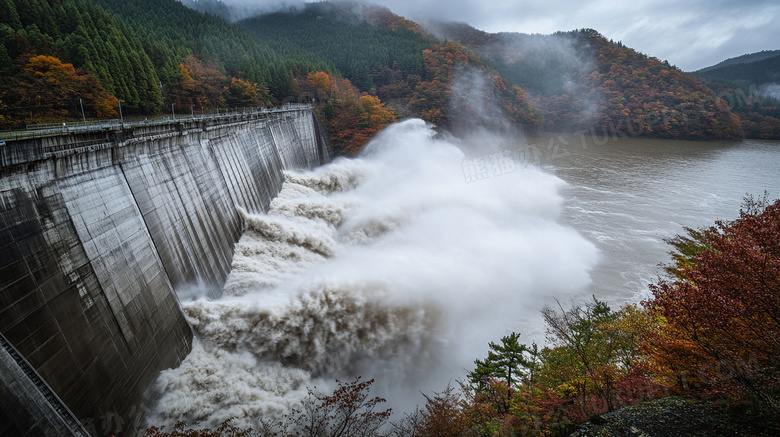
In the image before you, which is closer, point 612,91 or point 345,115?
point 345,115

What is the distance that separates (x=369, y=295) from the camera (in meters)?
16.8

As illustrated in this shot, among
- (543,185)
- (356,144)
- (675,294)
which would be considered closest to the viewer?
(675,294)

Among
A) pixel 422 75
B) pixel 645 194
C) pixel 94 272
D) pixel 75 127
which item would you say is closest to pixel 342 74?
pixel 422 75

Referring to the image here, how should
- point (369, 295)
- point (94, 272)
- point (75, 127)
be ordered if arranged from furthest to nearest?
point (369, 295)
point (75, 127)
point (94, 272)

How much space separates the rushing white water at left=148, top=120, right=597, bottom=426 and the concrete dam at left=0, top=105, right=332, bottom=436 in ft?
4.83

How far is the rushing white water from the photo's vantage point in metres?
→ 11.9

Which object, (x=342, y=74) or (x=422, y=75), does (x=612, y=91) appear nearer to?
(x=422, y=75)

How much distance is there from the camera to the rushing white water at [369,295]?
11.9m

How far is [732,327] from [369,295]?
12.7m

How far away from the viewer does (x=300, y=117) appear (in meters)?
43.3

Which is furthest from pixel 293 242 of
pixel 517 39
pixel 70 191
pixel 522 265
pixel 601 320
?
pixel 517 39

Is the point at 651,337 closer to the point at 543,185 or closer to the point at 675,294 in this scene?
the point at 675,294

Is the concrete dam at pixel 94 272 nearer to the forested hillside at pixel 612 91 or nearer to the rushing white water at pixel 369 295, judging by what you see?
the rushing white water at pixel 369 295

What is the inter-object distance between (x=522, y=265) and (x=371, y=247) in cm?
968
